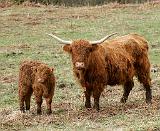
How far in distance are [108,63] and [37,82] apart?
54.9 inches

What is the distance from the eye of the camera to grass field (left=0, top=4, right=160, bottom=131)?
29.8ft

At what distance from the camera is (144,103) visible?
35.2 ft

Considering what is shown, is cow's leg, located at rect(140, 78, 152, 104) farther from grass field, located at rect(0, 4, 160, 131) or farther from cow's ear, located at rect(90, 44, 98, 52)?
cow's ear, located at rect(90, 44, 98, 52)

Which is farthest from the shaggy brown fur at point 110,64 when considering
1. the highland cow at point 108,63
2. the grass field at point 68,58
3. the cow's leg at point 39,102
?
Result: the cow's leg at point 39,102

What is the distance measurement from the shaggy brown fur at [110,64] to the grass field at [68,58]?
43 centimetres

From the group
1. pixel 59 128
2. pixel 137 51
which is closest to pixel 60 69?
pixel 137 51

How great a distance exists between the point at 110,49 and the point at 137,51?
0.72 m

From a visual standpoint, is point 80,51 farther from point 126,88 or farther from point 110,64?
point 126,88

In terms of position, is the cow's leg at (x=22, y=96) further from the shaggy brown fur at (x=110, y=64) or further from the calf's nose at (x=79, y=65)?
the calf's nose at (x=79, y=65)

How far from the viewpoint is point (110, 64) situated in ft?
34.0

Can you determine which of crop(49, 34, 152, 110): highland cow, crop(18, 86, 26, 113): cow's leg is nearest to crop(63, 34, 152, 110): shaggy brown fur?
crop(49, 34, 152, 110): highland cow

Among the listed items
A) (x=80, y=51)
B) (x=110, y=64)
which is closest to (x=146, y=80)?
(x=110, y=64)

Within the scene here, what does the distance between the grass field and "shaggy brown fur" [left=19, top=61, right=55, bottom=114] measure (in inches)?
12.4

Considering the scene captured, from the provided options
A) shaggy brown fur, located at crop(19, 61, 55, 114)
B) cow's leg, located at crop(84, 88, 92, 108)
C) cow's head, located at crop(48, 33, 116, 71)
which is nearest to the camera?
cow's head, located at crop(48, 33, 116, 71)
